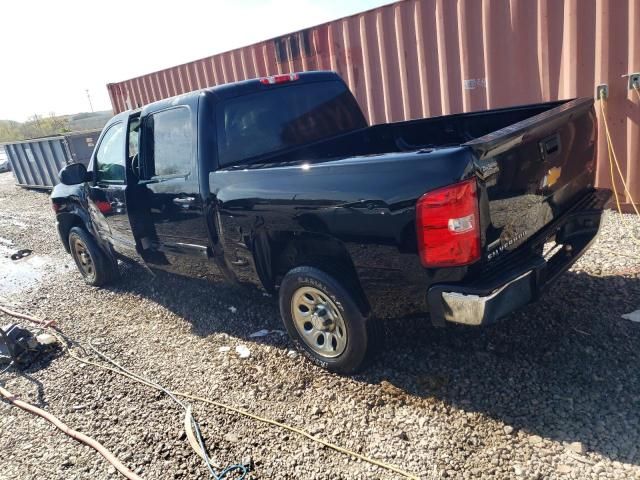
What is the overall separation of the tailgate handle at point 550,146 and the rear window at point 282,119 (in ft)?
6.14

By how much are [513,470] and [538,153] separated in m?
1.64

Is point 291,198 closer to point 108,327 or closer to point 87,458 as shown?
point 87,458

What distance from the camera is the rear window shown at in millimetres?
3641

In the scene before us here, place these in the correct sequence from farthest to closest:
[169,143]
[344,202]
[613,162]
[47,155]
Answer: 1. [47,155]
2. [613,162]
3. [169,143]
4. [344,202]

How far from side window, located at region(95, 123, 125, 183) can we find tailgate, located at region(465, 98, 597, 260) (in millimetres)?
3344

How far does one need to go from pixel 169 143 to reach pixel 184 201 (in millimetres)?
527

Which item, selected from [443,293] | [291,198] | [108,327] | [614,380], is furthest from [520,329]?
[108,327]

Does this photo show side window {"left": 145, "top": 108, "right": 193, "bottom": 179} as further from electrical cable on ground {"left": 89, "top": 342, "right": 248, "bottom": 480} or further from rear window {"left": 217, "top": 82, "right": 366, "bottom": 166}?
electrical cable on ground {"left": 89, "top": 342, "right": 248, "bottom": 480}

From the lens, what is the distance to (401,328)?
3730 millimetres

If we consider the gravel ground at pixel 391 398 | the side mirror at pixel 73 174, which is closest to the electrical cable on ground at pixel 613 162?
the gravel ground at pixel 391 398

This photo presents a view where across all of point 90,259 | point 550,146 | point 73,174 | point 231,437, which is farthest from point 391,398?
point 90,259

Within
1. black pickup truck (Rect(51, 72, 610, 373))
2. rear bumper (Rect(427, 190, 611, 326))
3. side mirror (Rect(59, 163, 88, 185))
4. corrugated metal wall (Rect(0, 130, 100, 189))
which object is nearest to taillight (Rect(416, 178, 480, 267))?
black pickup truck (Rect(51, 72, 610, 373))

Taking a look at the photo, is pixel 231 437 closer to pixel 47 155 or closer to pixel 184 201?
pixel 184 201

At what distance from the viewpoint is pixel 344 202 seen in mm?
2699
